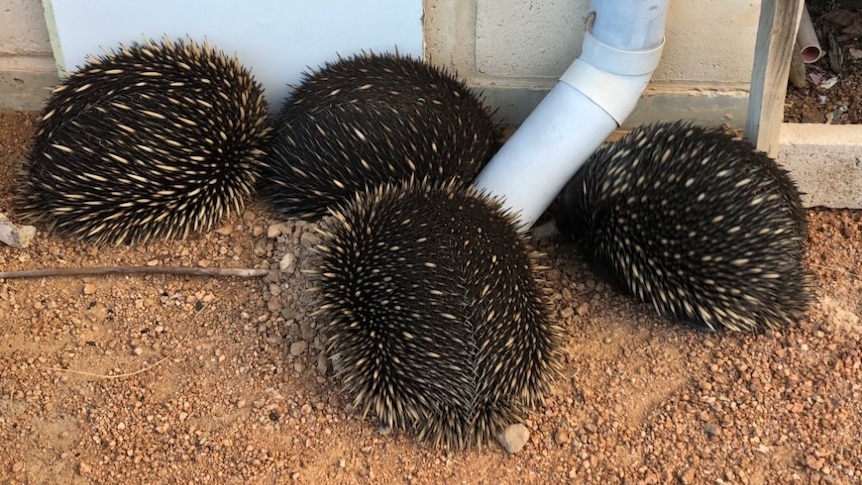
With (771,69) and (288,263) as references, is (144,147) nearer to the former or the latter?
(288,263)

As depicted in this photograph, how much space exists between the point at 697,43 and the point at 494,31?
0.86 metres

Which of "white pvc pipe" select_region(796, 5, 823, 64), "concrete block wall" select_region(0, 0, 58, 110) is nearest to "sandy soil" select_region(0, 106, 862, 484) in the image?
"concrete block wall" select_region(0, 0, 58, 110)

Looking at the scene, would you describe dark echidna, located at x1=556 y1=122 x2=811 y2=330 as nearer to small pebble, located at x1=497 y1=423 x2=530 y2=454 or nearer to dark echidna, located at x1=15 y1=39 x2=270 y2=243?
small pebble, located at x1=497 y1=423 x2=530 y2=454

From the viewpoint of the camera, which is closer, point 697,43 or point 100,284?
point 100,284

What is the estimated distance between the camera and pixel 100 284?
292cm

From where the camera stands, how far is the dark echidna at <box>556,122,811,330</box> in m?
2.55

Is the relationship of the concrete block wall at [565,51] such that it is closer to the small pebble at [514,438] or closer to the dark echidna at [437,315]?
the dark echidna at [437,315]

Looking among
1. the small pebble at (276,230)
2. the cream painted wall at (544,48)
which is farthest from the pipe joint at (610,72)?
the small pebble at (276,230)

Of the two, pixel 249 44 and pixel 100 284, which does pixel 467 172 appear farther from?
pixel 100 284

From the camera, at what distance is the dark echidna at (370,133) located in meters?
2.85

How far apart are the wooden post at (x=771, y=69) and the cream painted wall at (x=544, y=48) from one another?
1.20 feet

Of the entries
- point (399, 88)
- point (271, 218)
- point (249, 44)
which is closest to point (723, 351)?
point (399, 88)

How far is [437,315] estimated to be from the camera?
7.41ft

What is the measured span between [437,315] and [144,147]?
1387 millimetres
